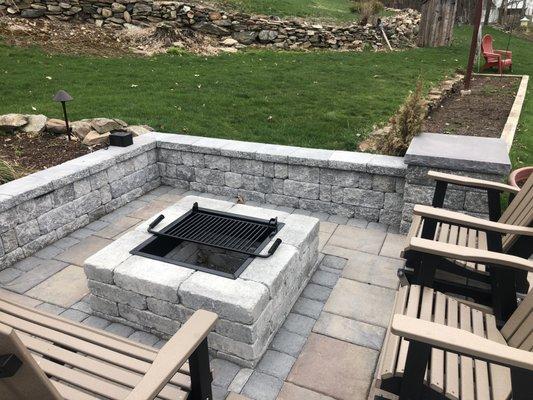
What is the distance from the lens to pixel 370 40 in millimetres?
15391

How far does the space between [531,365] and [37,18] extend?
14752 millimetres

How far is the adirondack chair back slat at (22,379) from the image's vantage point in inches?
48.4

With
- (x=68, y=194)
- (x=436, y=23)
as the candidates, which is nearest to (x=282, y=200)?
(x=68, y=194)

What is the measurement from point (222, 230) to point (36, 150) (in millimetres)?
3188

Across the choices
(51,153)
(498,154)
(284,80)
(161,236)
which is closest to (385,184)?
(498,154)

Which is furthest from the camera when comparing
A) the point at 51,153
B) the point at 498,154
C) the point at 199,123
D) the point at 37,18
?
the point at 37,18

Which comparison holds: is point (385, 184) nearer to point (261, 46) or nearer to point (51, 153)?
point (51, 153)

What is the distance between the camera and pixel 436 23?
15320mm

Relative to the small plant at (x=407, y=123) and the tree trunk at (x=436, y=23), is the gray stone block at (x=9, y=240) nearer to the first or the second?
the small plant at (x=407, y=123)

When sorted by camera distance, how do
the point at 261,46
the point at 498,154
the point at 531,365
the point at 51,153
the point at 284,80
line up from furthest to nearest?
1. the point at 261,46
2. the point at 284,80
3. the point at 51,153
4. the point at 498,154
5. the point at 531,365

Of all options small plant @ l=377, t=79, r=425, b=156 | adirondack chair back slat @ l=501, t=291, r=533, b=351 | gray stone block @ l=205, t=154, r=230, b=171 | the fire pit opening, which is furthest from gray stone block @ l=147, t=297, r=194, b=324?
small plant @ l=377, t=79, r=425, b=156

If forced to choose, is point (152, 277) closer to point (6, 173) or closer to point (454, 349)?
point (454, 349)

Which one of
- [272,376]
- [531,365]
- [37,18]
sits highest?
[37,18]

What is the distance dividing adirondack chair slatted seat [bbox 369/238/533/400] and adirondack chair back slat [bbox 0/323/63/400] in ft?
4.37
